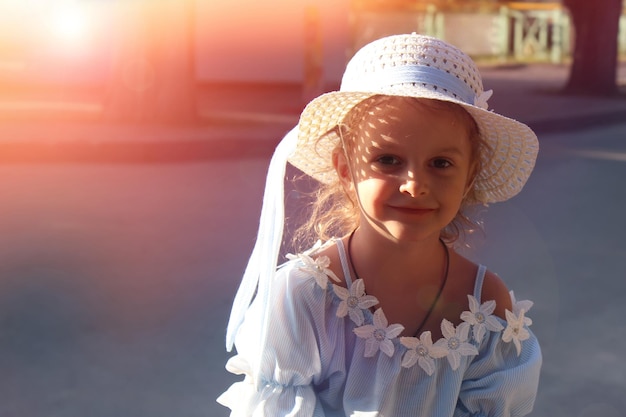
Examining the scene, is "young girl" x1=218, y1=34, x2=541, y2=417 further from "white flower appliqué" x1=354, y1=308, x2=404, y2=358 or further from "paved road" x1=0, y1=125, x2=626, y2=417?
"paved road" x1=0, y1=125, x2=626, y2=417

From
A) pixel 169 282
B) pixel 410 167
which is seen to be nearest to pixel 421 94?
pixel 410 167

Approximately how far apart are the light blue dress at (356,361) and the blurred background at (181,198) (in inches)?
61.5

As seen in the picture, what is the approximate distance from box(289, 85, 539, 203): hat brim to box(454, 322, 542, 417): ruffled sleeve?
17.6 inches

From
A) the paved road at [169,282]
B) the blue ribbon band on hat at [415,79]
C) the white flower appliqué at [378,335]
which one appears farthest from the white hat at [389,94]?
the paved road at [169,282]

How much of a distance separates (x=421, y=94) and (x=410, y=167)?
19 cm

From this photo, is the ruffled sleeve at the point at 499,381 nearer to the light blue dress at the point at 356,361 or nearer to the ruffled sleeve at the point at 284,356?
the light blue dress at the point at 356,361

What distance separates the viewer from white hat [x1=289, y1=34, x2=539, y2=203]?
258 centimetres

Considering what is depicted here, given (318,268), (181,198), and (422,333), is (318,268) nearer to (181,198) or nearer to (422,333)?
(422,333)

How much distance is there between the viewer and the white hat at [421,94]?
258cm

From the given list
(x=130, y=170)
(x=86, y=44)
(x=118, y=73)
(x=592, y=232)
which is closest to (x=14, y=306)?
(x=592, y=232)

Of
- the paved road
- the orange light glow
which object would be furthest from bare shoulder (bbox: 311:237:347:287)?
the orange light glow

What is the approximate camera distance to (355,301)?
271cm

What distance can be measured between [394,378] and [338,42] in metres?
16.4

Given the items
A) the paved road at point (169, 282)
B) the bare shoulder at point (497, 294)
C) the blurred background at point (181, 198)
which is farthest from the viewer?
the blurred background at point (181, 198)
